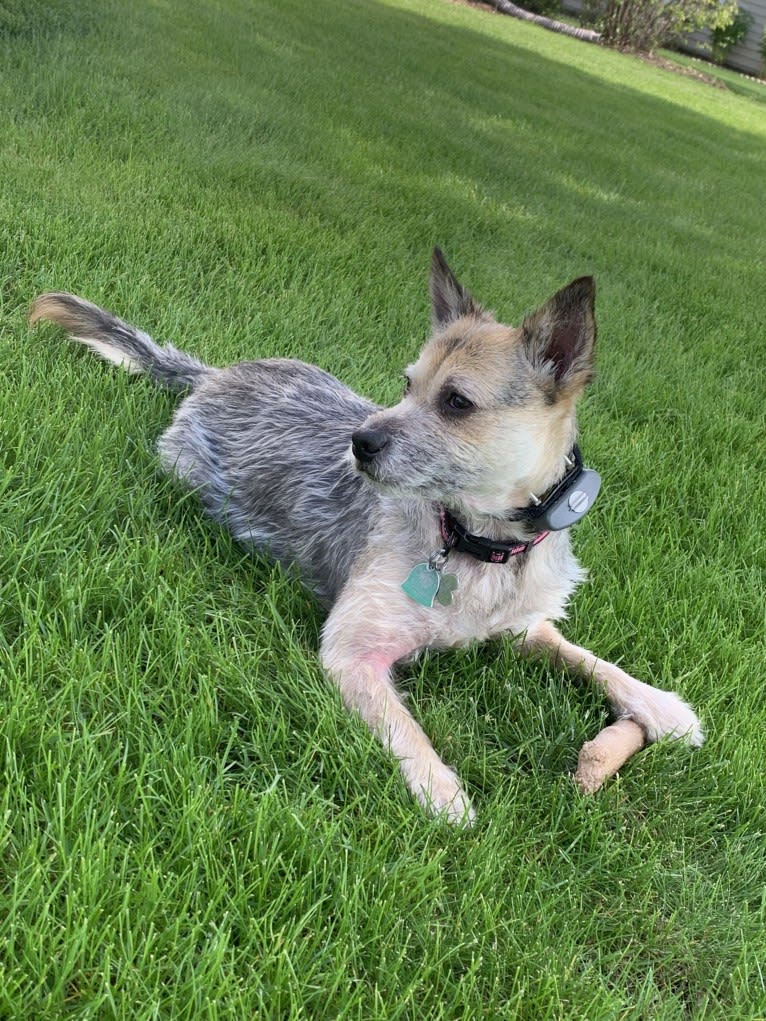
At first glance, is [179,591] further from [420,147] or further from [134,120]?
[420,147]

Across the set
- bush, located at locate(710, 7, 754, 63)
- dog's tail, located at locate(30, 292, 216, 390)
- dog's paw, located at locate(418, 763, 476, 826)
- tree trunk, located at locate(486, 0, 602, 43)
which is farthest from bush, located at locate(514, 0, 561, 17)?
dog's paw, located at locate(418, 763, 476, 826)

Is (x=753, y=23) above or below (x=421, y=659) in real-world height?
above

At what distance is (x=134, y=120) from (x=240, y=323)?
10.3 ft

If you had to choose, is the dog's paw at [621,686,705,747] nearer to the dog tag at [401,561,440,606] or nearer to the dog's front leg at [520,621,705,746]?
the dog's front leg at [520,621,705,746]

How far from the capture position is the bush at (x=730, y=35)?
36.4 m

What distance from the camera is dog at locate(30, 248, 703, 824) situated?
2.62 metres

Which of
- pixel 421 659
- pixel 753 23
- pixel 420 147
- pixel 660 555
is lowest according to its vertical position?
pixel 421 659

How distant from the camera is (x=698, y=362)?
5.98m

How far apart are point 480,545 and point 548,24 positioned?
3408 centimetres

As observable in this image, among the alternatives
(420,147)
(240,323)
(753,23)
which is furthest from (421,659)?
(753,23)

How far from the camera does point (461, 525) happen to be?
2826mm

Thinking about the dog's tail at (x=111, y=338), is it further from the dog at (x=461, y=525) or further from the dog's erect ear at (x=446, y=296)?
the dog's erect ear at (x=446, y=296)

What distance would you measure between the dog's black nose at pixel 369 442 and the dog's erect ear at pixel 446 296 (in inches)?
31.5

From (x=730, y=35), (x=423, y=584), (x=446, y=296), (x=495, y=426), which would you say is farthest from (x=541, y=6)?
(x=423, y=584)
